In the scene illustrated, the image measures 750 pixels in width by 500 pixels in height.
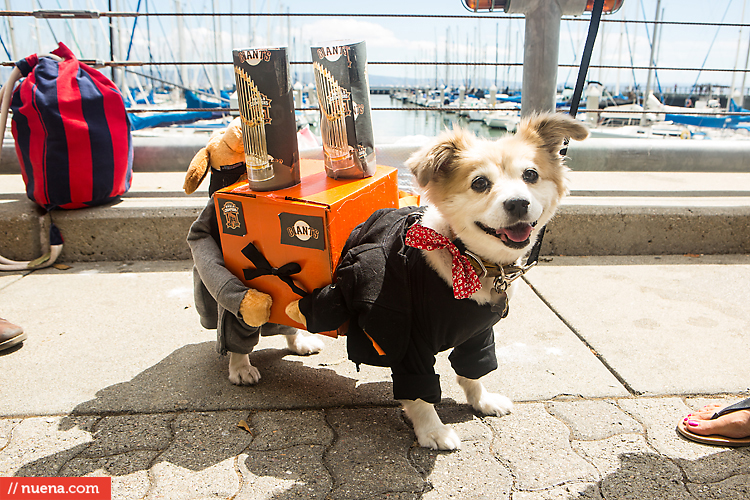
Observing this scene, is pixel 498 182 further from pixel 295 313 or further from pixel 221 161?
pixel 221 161

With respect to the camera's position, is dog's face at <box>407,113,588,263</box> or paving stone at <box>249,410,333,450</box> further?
paving stone at <box>249,410,333,450</box>

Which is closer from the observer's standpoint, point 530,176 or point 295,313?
point 530,176

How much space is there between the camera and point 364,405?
200 centimetres

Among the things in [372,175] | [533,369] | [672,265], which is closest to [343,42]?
[372,175]

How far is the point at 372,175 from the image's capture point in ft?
6.67

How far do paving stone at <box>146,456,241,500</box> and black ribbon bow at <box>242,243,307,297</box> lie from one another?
2.03 ft

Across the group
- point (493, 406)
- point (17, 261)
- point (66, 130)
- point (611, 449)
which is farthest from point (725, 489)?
point (17, 261)

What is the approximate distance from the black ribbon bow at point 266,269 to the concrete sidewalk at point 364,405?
20.3 inches

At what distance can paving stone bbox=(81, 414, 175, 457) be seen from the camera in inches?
68.5

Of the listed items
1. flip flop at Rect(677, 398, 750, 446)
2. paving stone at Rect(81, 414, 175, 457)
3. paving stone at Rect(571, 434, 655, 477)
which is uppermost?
flip flop at Rect(677, 398, 750, 446)

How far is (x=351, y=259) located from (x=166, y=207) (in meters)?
2.24

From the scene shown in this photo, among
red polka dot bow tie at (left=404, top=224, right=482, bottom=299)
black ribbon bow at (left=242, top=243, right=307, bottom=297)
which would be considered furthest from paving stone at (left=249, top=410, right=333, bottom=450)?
red polka dot bow tie at (left=404, top=224, right=482, bottom=299)

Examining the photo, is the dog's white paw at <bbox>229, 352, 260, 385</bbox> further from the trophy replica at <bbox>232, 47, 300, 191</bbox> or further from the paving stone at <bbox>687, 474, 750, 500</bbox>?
the paving stone at <bbox>687, 474, 750, 500</bbox>

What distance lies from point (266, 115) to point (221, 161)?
1.34 feet
